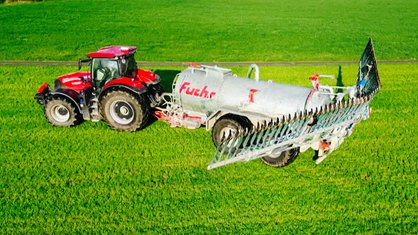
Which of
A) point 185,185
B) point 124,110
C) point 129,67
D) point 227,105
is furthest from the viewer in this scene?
point 129,67

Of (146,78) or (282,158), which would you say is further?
(146,78)

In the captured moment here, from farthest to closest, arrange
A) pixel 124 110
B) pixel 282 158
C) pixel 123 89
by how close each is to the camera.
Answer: pixel 124 110
pixel 123 89
pixel 282 158

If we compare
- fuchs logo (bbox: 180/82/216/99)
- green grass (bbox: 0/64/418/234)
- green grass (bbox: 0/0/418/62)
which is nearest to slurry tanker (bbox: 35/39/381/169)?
fuchs logo (bbox: 180/82/216/99)

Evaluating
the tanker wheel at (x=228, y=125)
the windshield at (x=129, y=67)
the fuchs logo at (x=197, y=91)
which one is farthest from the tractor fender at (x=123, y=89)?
the tanker wheel at (x=228, y=125)

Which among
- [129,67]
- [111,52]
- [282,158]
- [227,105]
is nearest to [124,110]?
[129,67]

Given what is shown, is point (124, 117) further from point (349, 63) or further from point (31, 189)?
point (349, 63)

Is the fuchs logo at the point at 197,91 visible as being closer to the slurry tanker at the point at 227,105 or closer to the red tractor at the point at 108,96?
the slurry tanker at the point at 227,105

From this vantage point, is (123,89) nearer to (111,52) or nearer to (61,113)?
(111,52)

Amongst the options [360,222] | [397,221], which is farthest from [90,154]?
[397,221]

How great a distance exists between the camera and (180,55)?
888 inches

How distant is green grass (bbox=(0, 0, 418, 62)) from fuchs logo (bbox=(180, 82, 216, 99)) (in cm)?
1080

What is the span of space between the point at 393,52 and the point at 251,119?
53.9ft

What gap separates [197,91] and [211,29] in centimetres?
2002

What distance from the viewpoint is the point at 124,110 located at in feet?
38.7
